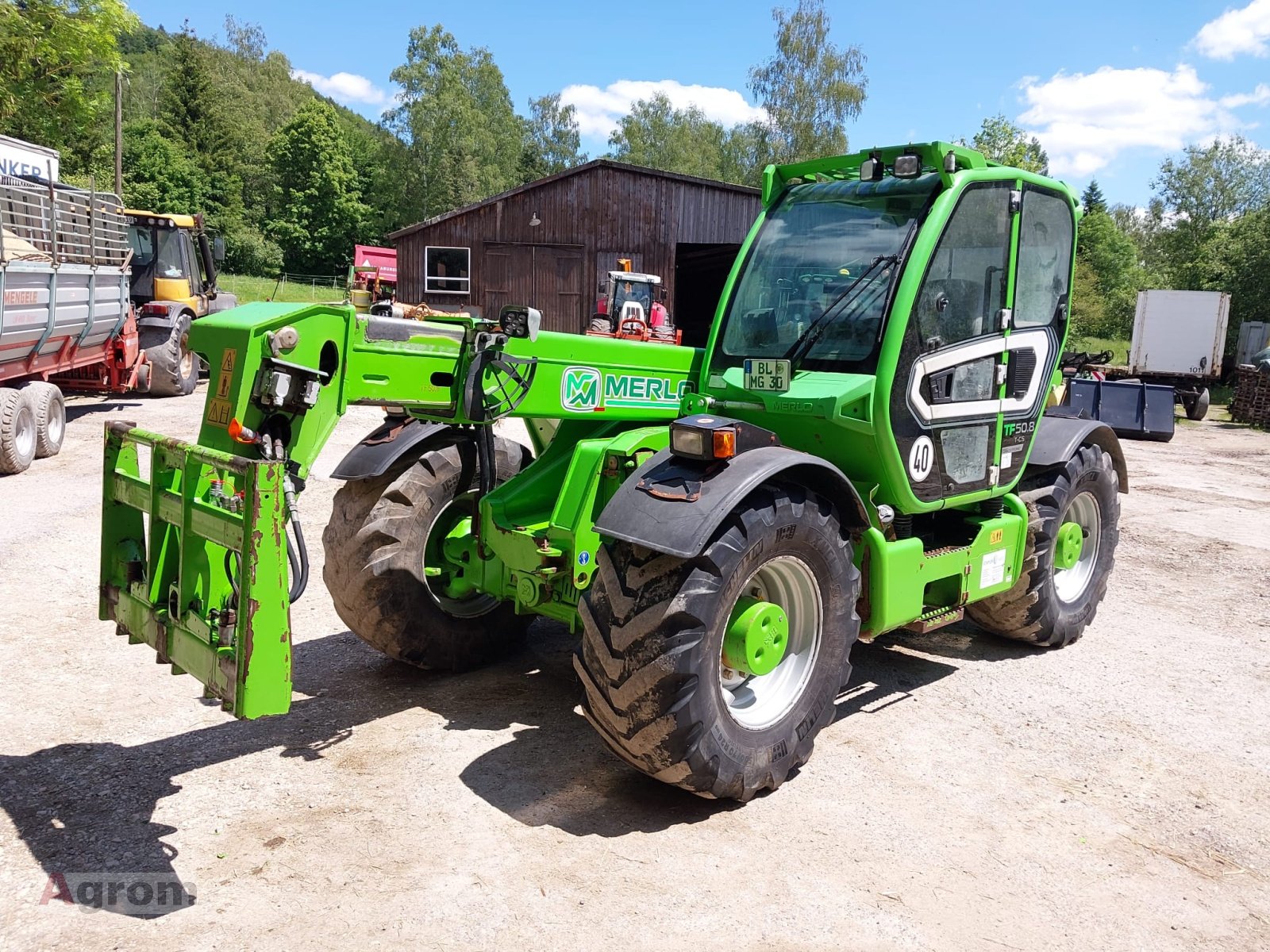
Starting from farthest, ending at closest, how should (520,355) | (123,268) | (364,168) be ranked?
1. (364,168)
2. (123,268)
3. (520,355)

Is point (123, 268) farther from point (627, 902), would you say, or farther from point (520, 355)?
point (627, 902)

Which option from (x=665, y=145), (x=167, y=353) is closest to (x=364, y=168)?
(x=665, y=145)

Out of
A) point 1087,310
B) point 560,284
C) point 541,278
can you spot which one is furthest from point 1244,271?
point 541,278

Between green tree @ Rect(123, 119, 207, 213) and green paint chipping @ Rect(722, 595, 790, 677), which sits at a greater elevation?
green tree @ Rect(123, 119, 207, 213)

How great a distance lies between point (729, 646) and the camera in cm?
398

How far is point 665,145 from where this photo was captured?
68.8 metres

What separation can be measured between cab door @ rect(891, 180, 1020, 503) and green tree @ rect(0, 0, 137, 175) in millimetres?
26839

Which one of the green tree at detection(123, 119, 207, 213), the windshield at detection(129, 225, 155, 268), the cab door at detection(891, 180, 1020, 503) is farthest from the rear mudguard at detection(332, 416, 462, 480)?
the green tree at detection(123, 119, 207, 213)

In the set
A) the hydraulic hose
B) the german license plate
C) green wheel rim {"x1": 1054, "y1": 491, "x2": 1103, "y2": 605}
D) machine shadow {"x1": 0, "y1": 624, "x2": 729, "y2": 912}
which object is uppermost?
the german license plate

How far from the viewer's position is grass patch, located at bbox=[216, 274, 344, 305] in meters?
40.6

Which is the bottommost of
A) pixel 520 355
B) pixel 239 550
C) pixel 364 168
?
pixel 239 550

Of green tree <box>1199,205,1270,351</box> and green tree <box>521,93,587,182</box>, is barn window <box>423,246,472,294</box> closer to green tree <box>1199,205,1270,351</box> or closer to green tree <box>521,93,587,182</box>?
green tree <box>1199,205,1270,351</box>

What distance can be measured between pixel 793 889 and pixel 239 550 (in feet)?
6.93

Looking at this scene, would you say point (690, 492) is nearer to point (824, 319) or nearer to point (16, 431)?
point (824, 319)
